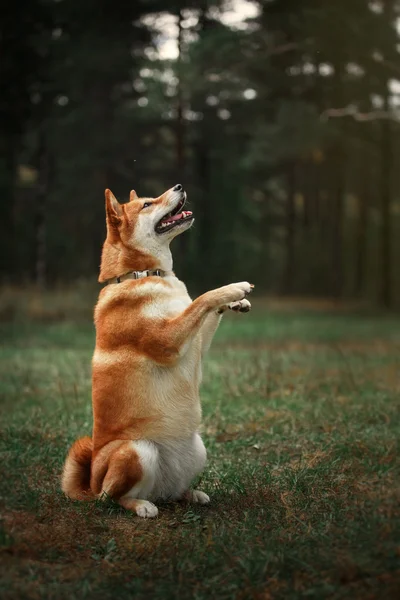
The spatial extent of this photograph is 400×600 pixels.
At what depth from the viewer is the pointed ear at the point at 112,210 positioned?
5199 millimetres

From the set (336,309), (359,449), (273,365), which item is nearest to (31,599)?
(359,449)

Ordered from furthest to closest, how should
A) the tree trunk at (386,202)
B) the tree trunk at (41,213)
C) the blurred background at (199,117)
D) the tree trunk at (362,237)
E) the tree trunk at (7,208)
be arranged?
the tree trunk at (362,237), the tree trunk at (7,208), the tree trunk at (386,202), the tree trunk at (41,213), the blurred background at (199,117)

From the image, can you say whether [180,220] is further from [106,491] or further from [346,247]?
[346,247]

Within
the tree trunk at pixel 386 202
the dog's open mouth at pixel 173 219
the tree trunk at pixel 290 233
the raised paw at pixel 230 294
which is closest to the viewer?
the raised paw at pixel 230 294

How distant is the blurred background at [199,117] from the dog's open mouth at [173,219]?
13.8m

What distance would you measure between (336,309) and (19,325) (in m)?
13.5

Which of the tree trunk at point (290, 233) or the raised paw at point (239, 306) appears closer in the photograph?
the raised paw at point (239, 306)

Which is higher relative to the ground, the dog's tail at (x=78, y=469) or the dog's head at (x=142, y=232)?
the dog's head at (x=142, y=232)

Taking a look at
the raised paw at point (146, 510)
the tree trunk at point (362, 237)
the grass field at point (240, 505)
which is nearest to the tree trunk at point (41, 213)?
the tree trunk at point (362, 237)

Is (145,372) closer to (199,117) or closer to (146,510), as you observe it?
(146,510)

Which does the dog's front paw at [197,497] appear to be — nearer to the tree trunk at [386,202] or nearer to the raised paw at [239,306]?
the raised paw at [239,306]

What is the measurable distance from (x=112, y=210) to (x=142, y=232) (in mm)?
270

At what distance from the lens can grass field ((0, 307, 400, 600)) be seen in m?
3.58

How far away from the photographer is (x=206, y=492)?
18.3 ft
